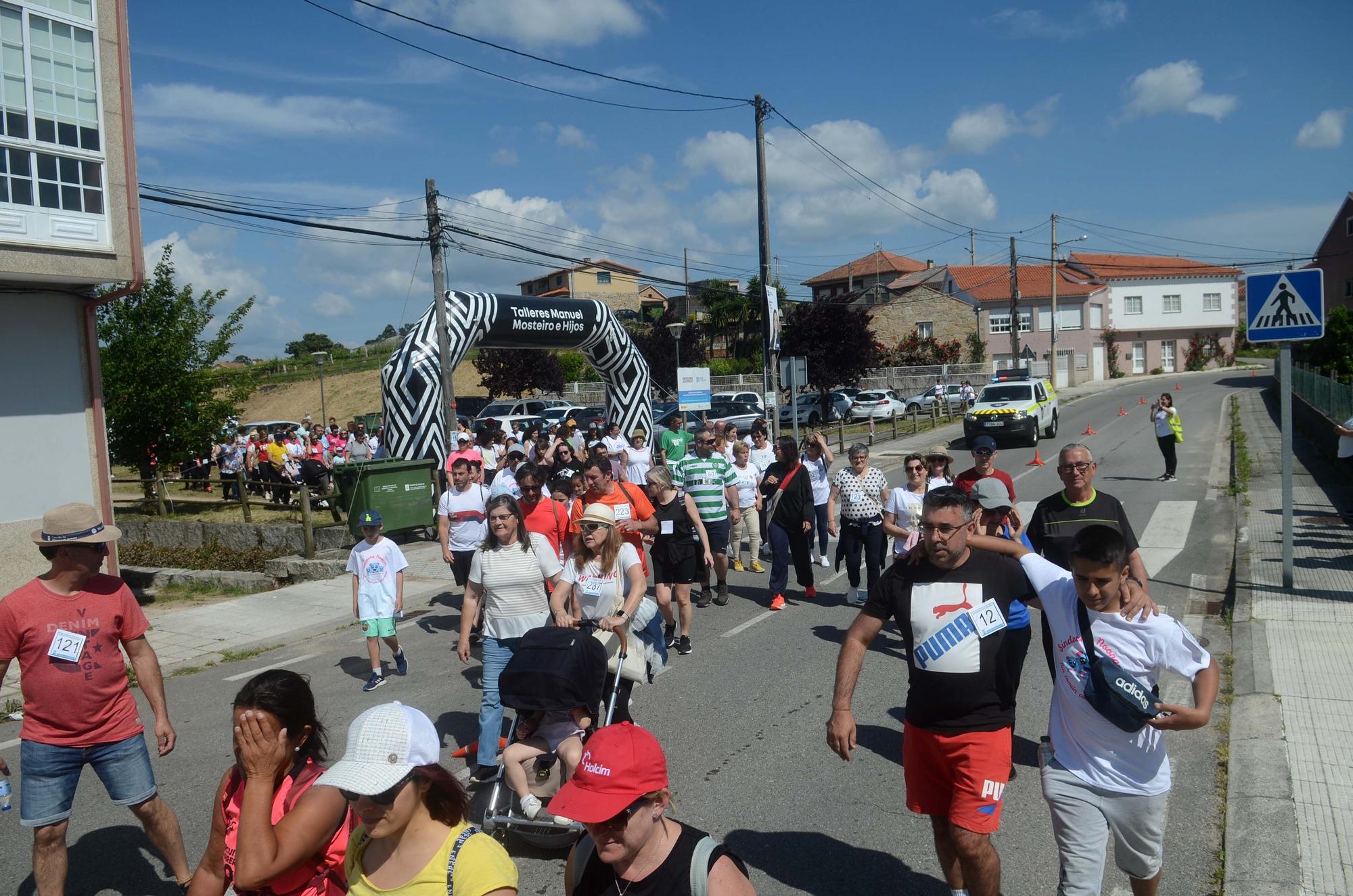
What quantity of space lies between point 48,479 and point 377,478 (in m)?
4.89

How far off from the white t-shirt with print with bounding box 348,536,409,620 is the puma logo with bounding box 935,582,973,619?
5.48m

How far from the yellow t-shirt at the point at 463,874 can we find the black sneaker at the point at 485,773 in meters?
3.24

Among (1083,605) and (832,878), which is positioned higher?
(1083,605)

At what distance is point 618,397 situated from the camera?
25438 mm

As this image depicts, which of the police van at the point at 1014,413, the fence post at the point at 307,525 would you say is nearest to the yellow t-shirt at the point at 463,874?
the fence post at the point at 307,525

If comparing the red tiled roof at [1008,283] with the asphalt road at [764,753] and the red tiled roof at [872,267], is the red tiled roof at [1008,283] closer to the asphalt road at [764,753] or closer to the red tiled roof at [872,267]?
the red tiled roof at [872,267]

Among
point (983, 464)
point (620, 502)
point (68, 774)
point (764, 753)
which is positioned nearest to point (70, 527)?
point (68, 774)

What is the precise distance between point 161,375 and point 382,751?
782 inches

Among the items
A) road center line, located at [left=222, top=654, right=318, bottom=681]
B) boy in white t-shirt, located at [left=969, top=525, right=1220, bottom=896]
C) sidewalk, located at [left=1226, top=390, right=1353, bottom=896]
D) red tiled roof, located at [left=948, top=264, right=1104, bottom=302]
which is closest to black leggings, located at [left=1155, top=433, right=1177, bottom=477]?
sidewalk, located at [left=1226, top=390, right=1353, bottom=896]

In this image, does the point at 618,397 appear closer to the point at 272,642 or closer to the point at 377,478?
Answer: the point at 377,478

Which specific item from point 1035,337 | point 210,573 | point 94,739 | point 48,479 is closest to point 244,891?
point 94,739

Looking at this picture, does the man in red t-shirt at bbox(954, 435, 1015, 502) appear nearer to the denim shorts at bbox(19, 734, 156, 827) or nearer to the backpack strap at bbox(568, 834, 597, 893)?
the backpack strap at bbox(568, 834, 597, 893)

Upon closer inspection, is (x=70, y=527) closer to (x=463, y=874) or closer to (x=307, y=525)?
(x=463, y=874)

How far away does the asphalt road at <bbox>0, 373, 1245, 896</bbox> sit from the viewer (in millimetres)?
4719
